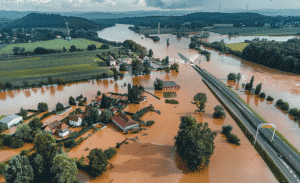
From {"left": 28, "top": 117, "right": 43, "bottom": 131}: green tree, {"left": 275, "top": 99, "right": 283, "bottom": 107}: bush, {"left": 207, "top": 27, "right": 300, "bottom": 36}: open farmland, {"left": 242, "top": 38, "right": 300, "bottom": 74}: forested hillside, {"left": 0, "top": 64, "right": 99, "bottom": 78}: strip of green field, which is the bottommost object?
{"left": 28, "top": 117, "right": 43, "bottom": 131}: green tree

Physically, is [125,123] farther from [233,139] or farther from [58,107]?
[233,139]

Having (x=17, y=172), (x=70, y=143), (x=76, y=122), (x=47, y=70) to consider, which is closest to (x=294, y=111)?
(x=70, y=143)

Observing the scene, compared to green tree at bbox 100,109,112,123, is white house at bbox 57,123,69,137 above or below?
below

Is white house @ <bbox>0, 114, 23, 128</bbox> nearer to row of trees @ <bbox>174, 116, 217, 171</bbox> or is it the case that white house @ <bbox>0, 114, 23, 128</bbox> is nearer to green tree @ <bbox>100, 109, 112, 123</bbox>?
green tree @ <bbox>100, 109, 112, 123</bbox>

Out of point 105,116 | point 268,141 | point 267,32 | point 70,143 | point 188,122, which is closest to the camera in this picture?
point 188,122

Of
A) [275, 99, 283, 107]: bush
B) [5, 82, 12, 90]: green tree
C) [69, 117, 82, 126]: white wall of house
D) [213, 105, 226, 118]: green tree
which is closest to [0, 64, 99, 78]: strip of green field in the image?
[5, 82, 12, 90]: green tree
